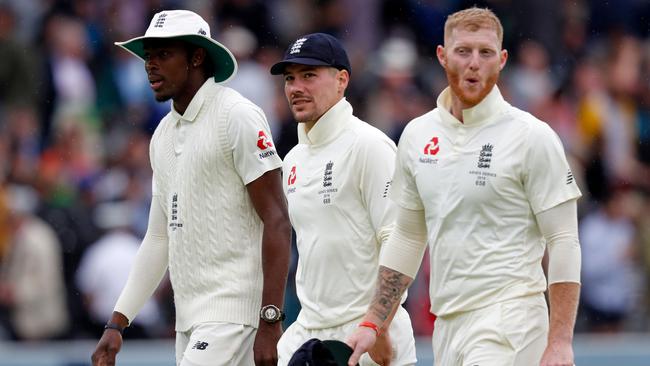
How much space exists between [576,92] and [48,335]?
631 cm

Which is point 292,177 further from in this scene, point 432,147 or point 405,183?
point 432,147

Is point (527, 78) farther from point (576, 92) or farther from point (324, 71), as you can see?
point (324, 71)

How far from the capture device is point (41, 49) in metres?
16.9

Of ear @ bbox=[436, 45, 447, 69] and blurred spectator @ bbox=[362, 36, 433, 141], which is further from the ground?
ear @ bbox=[436, 45, 447, 69]

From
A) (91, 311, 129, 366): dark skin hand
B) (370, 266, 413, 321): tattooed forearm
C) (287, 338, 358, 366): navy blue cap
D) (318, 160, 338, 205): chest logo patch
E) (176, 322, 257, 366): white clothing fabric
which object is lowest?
(91, 311, 129, 366): dark skin hand

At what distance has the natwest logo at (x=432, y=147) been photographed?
7594 millimetres

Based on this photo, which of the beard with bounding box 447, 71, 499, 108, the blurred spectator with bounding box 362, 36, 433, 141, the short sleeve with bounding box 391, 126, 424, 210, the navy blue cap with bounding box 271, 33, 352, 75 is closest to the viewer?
the beard with bounding box 447, 71, 499, 108

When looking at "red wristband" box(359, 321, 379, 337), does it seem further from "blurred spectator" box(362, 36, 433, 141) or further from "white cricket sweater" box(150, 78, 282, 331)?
"blurred spectator" box(362, 36, 433, 141)

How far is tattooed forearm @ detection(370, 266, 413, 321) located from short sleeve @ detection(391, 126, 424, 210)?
1.12 feet

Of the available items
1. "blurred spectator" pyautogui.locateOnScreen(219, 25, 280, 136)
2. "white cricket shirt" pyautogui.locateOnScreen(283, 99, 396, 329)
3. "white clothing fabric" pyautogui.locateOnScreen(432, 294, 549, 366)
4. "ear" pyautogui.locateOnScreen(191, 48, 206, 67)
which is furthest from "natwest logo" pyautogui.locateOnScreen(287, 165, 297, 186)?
"blurred spectator" pyautogui.locateOnScreen(219, 25, 280, 136)

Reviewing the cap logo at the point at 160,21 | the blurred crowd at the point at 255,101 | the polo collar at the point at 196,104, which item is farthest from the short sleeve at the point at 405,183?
the blurred crowd at the point at 255,101

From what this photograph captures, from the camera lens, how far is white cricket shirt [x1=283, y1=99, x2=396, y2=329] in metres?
8.37

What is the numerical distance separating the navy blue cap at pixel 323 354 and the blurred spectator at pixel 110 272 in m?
7.21

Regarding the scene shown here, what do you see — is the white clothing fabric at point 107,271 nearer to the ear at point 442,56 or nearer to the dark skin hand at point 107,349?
the dark skin hand at point 107,349
